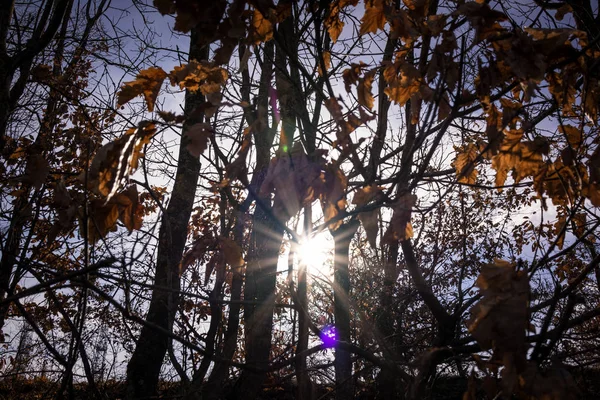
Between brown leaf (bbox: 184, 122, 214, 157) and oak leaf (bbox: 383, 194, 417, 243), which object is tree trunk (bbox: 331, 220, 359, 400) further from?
brown leaf (bbox: 184, 122, 214, 157)

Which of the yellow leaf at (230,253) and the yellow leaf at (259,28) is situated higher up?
the yellow leaf at (259,28)

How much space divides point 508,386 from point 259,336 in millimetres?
2702

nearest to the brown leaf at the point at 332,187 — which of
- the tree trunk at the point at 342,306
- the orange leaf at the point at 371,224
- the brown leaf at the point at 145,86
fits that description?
the orange leaf at the point at 371,224

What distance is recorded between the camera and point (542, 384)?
1.03 m

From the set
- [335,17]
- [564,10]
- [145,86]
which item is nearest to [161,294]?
[145,86]

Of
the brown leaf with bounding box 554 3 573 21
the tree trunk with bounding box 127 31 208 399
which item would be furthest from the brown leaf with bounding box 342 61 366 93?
the tree trunk with bounding box 127 31 208 399

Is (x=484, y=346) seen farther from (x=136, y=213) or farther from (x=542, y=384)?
(x=136, y=213)

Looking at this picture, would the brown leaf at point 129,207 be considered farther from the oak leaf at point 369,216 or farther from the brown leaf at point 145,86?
the oak leaf at point 369,216

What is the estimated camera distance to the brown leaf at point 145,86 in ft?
4.91

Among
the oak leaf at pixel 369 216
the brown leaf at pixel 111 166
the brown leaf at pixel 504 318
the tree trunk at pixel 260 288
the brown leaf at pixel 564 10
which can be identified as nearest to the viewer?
the brown leaf at pixel 504 318

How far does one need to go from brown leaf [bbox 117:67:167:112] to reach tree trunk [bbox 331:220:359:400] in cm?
105

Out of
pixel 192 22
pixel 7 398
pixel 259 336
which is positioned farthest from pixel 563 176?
pixel 7 398

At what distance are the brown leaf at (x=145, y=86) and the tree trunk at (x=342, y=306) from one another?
1.05 metres

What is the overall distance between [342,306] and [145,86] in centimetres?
149
